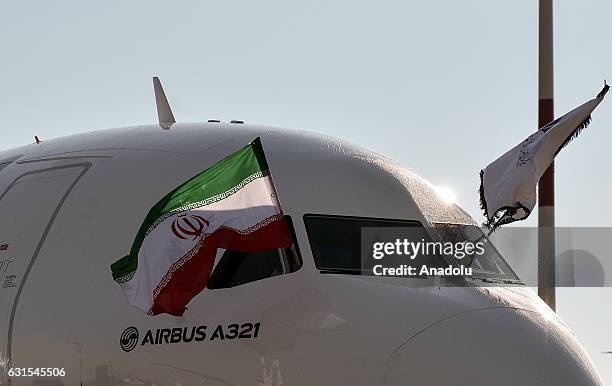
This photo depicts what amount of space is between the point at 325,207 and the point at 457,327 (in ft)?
6.38

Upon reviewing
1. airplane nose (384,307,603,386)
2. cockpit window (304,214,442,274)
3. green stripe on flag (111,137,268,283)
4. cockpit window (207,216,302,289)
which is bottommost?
airplane nose (384,307,603,386)

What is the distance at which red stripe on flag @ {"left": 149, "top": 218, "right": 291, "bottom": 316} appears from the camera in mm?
13148

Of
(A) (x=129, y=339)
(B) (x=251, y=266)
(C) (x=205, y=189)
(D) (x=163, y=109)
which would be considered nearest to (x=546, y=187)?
(D) (x=163, y=109)

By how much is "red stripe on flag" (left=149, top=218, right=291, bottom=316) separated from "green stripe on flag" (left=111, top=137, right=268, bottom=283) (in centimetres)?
44

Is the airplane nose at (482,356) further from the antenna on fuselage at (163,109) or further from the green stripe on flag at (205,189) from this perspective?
the antenna on fuselage at (163,109)

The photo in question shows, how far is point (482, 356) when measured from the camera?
12.1 meters

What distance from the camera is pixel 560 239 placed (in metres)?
24.9

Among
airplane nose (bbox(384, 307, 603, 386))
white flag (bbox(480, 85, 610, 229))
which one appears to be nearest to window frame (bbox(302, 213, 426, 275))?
airplane nose (bbox(384, 307, 603, 386))

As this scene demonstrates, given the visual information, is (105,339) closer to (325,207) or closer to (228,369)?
(228,369)

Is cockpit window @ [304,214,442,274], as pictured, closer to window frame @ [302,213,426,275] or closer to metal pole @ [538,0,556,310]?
window frame @ [302,213,426,275]

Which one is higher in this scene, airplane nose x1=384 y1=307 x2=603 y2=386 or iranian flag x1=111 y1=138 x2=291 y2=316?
iranian flag x1=111 y1=138 x2=291 y2=316

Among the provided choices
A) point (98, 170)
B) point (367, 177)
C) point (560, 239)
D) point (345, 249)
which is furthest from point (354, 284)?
point (560, 239)

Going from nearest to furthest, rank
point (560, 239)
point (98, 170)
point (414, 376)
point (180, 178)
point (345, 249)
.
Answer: point (414, 376) < point (345, 249) < point (180, 178) < point (98, 170) < point (560, 239)

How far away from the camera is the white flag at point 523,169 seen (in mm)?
15062
